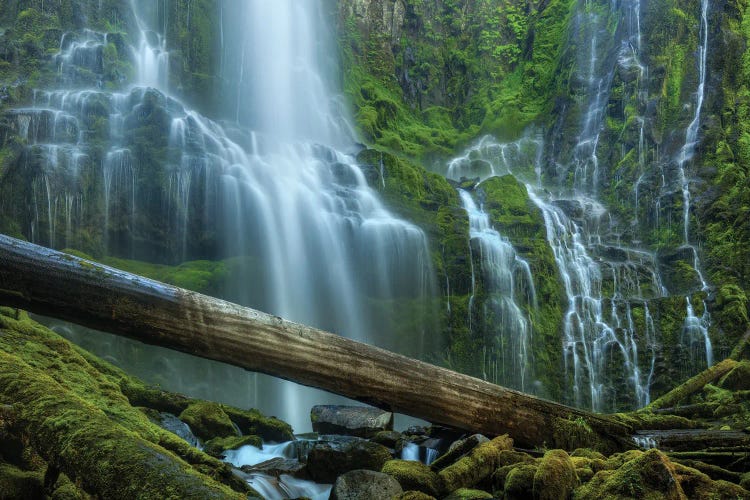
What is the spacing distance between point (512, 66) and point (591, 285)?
1770 centimetres

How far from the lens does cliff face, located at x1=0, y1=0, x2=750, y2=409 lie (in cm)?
1661

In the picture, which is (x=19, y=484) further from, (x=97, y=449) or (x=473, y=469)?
(x=473, y=469)

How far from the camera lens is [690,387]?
10320 mm

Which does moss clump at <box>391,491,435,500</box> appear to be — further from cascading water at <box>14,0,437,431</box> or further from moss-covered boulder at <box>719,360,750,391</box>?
cascading water at <box>14,0,437,431</box>

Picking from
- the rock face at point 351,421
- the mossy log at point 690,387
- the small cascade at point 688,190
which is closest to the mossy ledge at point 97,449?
the rock face at point 351,421

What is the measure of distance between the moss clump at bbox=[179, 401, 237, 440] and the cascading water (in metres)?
6.14

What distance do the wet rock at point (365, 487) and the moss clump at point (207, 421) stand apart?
11.3 ft

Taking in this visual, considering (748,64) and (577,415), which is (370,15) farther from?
(577,415)

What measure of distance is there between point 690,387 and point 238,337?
9.49 metres

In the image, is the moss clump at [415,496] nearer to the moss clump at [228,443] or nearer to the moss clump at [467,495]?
the moss clump at [467,495]

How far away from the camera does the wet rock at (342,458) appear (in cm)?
594

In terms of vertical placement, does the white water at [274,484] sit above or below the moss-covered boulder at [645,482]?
below

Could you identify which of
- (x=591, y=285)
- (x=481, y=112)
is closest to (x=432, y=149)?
(x=481, y=112)

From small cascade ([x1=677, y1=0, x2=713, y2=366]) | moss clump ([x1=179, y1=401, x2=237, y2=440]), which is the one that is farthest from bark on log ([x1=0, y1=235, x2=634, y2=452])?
small cascade ([x1=677, y1=0, x2=713, y2=366])
